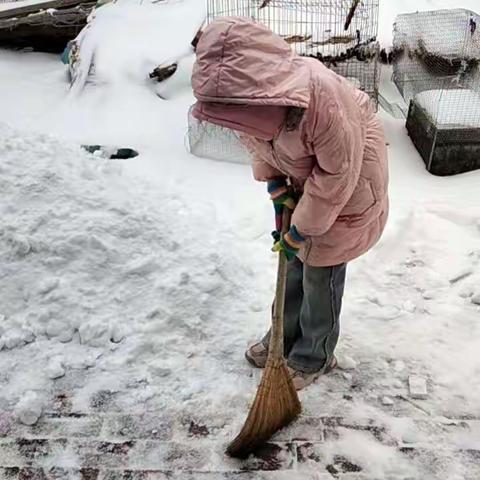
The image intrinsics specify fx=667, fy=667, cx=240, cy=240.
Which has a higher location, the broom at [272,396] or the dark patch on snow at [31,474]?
the broom at [272,396]

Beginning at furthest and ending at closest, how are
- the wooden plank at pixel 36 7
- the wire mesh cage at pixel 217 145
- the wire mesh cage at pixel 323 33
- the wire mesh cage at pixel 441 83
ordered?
the wooden plank at pixel 36 7 → the wire mesh cage at pixel 323 33 → the wire mesh cage at pixel 217 145 → the wire mesh cage at pixel 441 83

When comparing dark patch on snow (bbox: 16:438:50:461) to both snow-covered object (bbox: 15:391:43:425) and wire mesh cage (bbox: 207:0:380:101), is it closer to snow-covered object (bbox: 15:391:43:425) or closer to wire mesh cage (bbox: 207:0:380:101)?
snow-covered object (bbox: 15:391:43:425)

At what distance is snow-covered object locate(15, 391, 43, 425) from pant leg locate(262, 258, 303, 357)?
0.93 metres

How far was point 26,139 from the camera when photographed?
4066mm

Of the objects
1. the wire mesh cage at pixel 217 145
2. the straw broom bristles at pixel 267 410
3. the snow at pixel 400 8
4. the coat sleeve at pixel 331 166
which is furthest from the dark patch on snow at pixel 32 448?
the snow at pixel 400 8

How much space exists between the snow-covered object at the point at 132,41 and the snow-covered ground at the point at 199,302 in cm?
178

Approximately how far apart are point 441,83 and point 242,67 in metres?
4.16

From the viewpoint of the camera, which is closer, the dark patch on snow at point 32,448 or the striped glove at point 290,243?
the striped glove at point 290,243

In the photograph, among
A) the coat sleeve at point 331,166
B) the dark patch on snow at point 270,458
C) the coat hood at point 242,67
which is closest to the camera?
the coat hood at point 242,67

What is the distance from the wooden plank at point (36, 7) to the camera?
7564 millimetres

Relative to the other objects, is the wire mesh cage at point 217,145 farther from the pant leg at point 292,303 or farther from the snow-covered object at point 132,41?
the pant leg at point 292,303

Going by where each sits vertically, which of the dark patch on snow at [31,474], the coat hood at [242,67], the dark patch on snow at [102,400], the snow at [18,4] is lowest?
the dark patch on snow at [31,474]

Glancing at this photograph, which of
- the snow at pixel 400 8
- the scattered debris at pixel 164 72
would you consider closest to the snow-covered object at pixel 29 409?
the scattered debris at pixel 164 72

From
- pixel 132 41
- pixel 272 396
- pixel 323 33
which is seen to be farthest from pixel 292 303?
pixel 132 41
